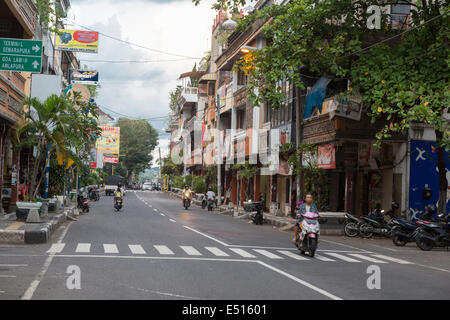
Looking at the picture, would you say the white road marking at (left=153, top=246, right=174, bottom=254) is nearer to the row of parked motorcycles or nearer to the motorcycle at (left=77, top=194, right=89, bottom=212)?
the row of parked motorcycles

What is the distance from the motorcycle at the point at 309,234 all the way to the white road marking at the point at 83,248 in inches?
228

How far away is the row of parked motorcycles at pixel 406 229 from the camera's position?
68.7 feet

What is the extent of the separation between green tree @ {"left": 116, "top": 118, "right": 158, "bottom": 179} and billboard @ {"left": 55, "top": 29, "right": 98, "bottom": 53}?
3040 inches

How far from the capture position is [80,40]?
4012cm

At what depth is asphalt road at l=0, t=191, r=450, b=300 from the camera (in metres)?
9.88

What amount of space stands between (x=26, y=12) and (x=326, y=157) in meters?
15.1

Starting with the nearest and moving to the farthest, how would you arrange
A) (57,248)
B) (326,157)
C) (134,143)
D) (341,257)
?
(57,248) < (341,257) < (326,157) < (134,143)

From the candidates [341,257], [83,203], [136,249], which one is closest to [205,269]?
[136,249]

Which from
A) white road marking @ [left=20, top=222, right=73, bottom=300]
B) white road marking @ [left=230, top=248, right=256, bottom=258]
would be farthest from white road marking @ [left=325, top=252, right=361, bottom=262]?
white road marking @ [left=20, top=222, right=73, bottom=300]

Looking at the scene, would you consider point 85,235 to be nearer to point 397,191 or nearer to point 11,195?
point 11,195

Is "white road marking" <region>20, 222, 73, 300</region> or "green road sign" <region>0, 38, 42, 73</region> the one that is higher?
"green road sign" <region>0, 38, 42, 73</region>

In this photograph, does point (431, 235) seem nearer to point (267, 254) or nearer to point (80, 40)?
point (267, 254)

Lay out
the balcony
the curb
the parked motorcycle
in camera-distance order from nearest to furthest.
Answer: the curb
the parked motorcycle
the balcony
